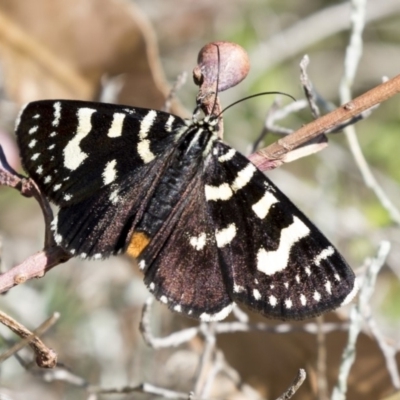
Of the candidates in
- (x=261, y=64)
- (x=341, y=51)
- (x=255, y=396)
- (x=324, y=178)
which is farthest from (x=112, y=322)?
(x=341, y=51)

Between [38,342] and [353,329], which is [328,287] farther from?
[38,342]

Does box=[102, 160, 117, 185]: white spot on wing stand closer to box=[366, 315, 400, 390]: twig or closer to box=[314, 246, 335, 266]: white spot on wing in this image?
box=[314, 246, 335, 266]: white spot on wing

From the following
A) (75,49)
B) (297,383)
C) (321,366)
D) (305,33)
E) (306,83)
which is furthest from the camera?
(305,33)

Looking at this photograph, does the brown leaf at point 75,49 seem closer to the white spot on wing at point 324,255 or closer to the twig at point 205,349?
the twig at point 205,349

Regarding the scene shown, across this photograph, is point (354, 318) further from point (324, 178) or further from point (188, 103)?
point (188, 103)

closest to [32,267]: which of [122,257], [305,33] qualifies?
[122,257]

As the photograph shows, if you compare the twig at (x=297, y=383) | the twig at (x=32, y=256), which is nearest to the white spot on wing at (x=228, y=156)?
the twig at (x=32, y=256)
